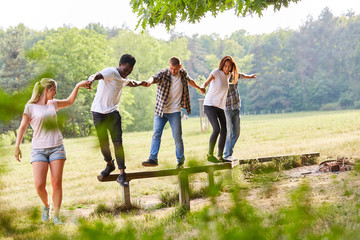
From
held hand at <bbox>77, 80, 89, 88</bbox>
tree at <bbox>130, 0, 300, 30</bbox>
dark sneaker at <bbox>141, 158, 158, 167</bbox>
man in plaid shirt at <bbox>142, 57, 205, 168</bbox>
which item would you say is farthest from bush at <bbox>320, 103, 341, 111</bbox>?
held hand at <bbox>77, 80, 89, 88</bbox>

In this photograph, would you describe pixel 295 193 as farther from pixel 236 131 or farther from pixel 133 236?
pixel 236 131

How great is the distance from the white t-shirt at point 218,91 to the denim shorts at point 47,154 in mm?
2765

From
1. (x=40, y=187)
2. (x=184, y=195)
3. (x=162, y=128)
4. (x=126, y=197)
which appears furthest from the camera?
(x=126, y=197)

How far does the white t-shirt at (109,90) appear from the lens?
5430mm

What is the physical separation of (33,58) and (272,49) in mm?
82018

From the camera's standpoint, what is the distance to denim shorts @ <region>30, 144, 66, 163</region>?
528cm

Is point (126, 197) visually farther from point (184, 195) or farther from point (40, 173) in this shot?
point (40, 173)

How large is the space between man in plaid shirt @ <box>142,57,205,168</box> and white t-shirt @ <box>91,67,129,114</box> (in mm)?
993

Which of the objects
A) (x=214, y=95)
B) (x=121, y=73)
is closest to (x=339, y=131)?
(x=214, y=95)

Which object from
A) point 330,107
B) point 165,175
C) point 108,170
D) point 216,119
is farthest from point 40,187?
point 330,107

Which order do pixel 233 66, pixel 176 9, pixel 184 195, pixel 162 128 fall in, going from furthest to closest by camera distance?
pixel 176 9, pixel 233 66, pixel 162 128, pixel 184 195

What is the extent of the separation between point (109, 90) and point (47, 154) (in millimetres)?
1069

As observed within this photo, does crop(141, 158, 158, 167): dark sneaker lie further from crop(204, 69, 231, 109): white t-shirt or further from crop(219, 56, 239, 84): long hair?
crop(219, 56, 239, 84): long hair

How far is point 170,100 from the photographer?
6.75 metres
